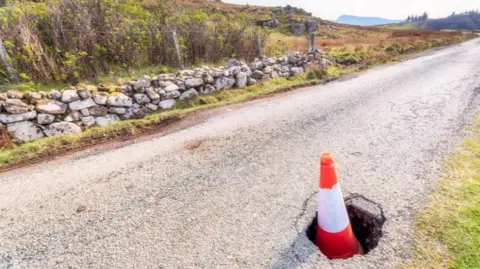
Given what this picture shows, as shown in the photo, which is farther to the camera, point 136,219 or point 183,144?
point 183,144

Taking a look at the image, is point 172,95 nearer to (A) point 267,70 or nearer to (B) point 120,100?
(B) point 120,100

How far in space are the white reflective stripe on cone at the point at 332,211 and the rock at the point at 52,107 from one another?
5400 millimetres

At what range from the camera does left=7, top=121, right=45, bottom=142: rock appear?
474cm

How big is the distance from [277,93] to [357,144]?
427cm

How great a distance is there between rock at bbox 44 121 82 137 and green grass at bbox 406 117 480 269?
232 inches

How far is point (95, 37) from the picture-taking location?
22.6 feet

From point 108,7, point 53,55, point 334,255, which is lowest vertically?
point 334,255

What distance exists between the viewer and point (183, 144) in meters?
4.56

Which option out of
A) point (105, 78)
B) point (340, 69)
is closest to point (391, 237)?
point (105, 78)

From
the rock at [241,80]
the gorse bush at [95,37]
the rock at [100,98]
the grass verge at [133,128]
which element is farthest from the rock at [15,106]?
the rock at [241,80]

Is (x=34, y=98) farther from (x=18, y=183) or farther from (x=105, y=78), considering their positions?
(x=18, y=183)

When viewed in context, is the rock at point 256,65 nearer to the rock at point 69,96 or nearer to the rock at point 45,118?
the rock at point 69,96

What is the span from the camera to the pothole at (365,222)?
7.52 ft

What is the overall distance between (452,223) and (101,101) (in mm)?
6270
